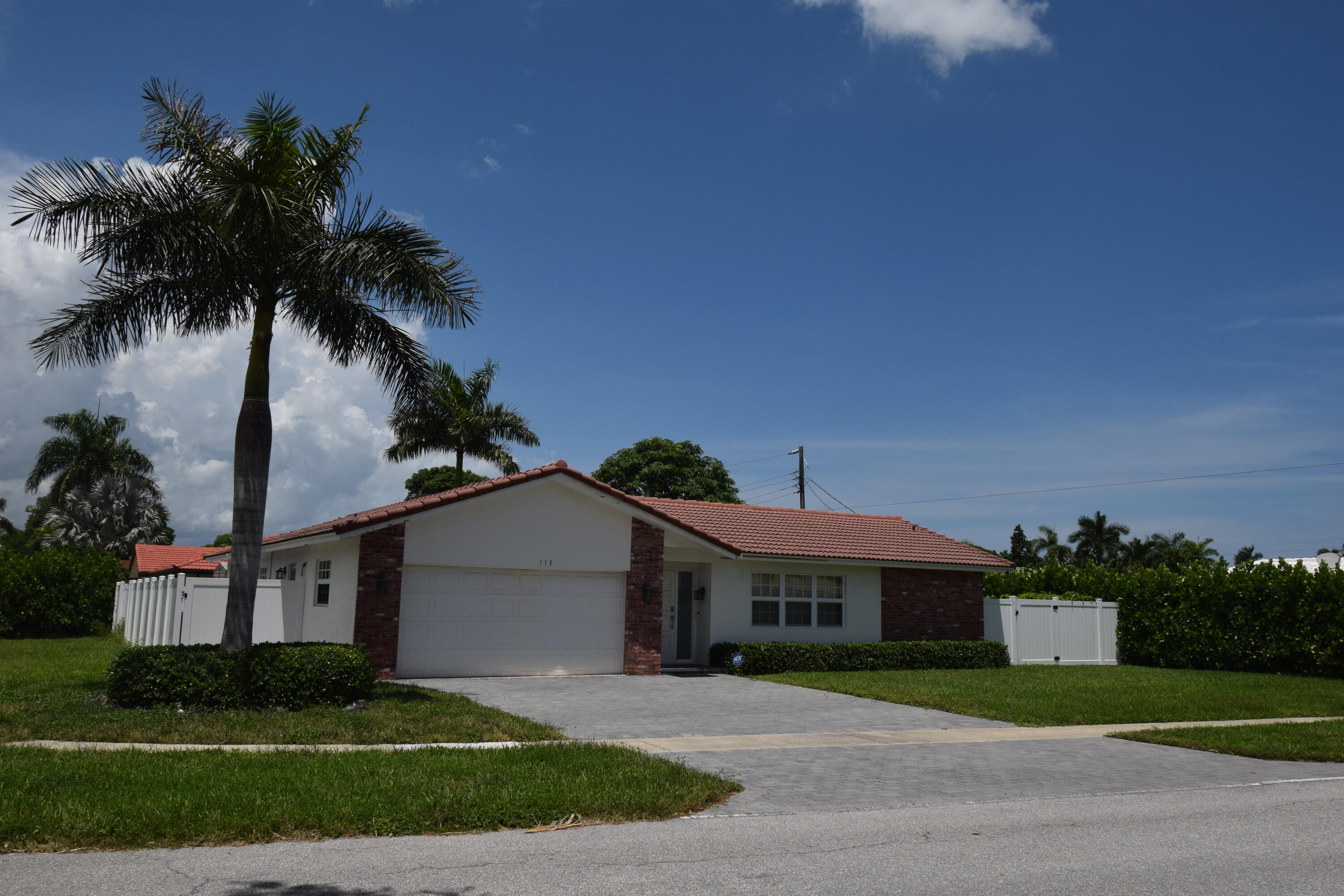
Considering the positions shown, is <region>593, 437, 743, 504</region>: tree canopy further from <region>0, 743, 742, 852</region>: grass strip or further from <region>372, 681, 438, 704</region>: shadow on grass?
<region>0, 743, 742, 852</region>: grass strip

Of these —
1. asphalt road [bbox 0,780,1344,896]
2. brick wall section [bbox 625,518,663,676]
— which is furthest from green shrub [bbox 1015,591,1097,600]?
asphalt road [bbox 0,780,1344,896]

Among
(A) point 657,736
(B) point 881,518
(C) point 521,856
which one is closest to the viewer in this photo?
(C) point 521,856

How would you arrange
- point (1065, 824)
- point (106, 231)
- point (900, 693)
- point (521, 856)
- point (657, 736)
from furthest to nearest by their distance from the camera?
point (900, 693)
point (106, 231)
point (657, 736)
point (1065, 824)
point (521, 856)

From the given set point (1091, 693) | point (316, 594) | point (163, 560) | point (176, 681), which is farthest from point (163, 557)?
point (1091, 693)

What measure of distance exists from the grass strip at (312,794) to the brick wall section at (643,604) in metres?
10.3

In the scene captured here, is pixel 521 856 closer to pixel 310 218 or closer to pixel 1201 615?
pixel 310 218

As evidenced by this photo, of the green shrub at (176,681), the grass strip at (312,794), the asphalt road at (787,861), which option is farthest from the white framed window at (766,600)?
the asphalt road at (787,861)

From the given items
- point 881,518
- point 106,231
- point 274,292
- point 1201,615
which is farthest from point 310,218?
point 1201,615

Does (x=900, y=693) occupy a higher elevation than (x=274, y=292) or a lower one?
lower

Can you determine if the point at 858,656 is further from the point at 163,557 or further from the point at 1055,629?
the point at 163,557

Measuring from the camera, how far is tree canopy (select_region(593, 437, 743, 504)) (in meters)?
47.4

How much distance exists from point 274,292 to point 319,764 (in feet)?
26.0

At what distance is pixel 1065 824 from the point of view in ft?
26.3

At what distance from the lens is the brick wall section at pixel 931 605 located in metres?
25.5
